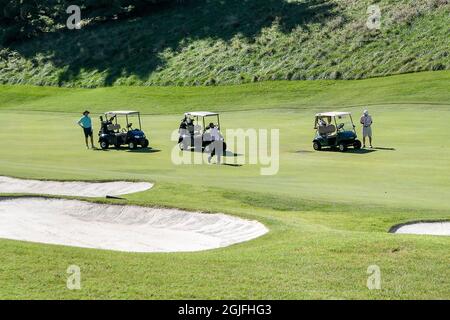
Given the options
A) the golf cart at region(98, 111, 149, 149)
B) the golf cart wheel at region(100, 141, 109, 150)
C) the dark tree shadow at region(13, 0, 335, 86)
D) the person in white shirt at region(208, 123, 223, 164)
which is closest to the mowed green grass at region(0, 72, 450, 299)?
the golf cart at region(98, 111, 149, 149)

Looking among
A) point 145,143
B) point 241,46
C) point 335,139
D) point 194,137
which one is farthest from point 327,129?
point 241,46

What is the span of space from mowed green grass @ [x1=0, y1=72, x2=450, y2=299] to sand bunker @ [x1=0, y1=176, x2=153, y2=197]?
2.34 feet

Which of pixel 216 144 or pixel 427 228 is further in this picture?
pixel 216 144

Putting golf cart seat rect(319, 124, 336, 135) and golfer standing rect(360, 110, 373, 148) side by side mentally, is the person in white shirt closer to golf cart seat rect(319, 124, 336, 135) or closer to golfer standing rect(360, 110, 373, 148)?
golf cart seat rect(319, 124, 336, 135)

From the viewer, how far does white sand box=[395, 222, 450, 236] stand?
17.6 m

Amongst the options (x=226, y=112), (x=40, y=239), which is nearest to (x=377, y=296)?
(x=40, y=239)

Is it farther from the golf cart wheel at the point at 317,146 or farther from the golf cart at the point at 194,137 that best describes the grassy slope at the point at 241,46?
the golf cart at the point at 194,137

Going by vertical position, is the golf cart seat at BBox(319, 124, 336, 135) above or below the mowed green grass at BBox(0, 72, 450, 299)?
above

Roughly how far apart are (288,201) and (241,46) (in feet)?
162

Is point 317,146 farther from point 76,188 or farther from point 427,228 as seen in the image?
point 427,228

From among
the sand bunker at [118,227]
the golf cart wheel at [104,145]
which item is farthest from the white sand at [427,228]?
the golf cart wheel at [104,145]

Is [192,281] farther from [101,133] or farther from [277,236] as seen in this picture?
[101,133]

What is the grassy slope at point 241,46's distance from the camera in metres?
60.5

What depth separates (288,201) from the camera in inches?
843
